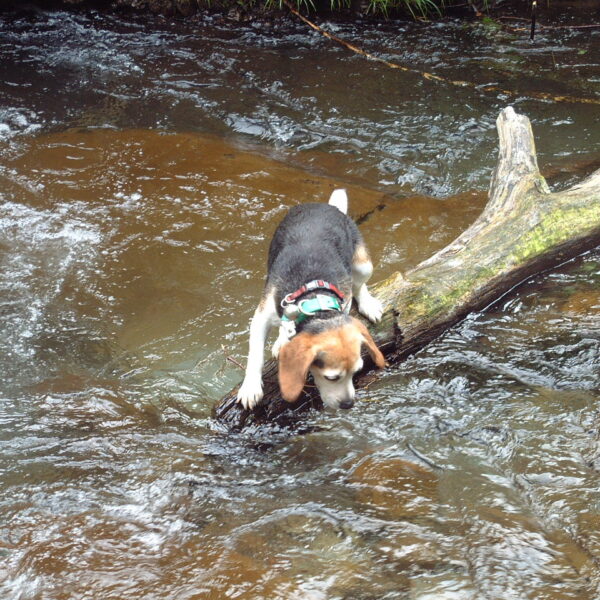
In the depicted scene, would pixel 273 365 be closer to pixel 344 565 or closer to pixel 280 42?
pixel 344 565

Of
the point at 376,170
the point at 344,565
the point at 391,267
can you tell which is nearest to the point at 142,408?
the point at 344,565

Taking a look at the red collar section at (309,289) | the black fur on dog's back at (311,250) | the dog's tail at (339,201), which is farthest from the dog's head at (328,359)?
the dog's tail at (339,201)

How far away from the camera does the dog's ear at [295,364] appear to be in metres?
3.60

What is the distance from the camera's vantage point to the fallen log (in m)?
4.45

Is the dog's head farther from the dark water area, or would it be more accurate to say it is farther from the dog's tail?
the dog's tail

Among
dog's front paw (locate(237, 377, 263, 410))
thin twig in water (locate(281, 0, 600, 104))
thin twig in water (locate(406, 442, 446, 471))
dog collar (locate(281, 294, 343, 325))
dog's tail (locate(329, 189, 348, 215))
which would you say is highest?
thin twig in water (locate(281, 0, 600, 104))

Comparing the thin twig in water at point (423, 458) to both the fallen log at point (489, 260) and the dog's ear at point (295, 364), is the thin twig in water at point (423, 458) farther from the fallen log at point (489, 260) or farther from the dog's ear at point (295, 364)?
the dog's ear at point (295, 364)

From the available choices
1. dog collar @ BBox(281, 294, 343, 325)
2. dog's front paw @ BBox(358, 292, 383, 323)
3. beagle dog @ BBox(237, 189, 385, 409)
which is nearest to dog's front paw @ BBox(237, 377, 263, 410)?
beagle dog @ BBox(237, 189, 385, 409)

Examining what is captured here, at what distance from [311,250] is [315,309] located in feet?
2.06

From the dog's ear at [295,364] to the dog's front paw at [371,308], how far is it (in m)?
0.85

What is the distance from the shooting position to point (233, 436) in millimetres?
4336

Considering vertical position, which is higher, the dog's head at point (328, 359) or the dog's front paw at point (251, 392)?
the dog's head at point (328, 359)

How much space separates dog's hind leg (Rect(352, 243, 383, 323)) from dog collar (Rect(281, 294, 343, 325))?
1.71 ft

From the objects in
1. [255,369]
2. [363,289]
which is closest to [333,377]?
[255,369]
